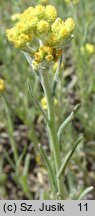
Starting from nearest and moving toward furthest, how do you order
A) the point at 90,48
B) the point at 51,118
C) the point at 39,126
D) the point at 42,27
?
the point at 42,27, the point at 51,118, the point at 90,48, the point at 39,126

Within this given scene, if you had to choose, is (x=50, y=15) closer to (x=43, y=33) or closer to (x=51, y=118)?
(x=43, y=33)

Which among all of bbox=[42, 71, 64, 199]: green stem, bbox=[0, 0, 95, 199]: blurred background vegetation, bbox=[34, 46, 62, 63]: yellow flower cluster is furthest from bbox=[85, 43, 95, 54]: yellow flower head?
bbox=[34, 46, 62, 63]: yellow flower cluster

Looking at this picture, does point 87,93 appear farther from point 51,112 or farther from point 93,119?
point 51,112

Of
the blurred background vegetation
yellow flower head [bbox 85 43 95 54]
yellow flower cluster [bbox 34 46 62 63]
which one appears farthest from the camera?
yellow flower head [bbox 85 43 95 54]

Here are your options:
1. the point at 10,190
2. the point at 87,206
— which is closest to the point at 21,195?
the point at 10,190

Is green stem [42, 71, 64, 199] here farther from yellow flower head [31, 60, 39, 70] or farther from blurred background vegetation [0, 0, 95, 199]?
blurred background vegetation [0, 0, 95, 199]

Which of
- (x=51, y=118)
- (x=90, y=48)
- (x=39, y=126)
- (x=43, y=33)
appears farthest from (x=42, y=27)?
(x=39, y=126)

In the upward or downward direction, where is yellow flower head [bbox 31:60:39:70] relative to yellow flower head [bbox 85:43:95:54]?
downward

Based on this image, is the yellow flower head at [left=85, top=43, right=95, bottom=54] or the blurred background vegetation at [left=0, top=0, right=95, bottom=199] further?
the yellow flower head at [left=85, top=43, right=95, bottom=54]
